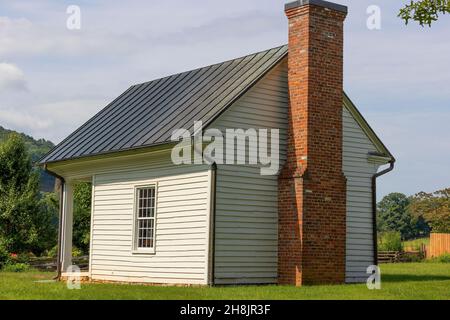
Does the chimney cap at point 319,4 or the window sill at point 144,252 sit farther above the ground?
the chimney cap at point 319,4

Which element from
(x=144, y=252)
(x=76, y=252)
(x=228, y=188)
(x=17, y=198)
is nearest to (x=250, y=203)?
(x=228, y=188)

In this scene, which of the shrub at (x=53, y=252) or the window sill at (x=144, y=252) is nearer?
the window sill at (x=144, y=252)

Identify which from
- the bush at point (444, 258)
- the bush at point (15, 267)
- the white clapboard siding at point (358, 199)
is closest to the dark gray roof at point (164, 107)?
the white clapboard siding at point (358, 199)

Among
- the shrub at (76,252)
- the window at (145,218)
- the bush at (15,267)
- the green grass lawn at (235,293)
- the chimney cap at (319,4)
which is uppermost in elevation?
the chimney cap at (319,4)

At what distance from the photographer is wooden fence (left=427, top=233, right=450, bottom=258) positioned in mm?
47344

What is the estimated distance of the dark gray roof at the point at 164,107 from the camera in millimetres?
20438

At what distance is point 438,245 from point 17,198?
24921 mm

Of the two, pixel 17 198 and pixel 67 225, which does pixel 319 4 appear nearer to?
pixel 67 225

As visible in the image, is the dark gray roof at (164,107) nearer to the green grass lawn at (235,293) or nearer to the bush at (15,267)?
the green grass lawn at (235,293)

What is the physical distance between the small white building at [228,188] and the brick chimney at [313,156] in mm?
41

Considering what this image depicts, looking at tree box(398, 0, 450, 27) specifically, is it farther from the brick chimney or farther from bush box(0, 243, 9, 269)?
bush box(0, 243, 9, 269)

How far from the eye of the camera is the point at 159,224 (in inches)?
822
